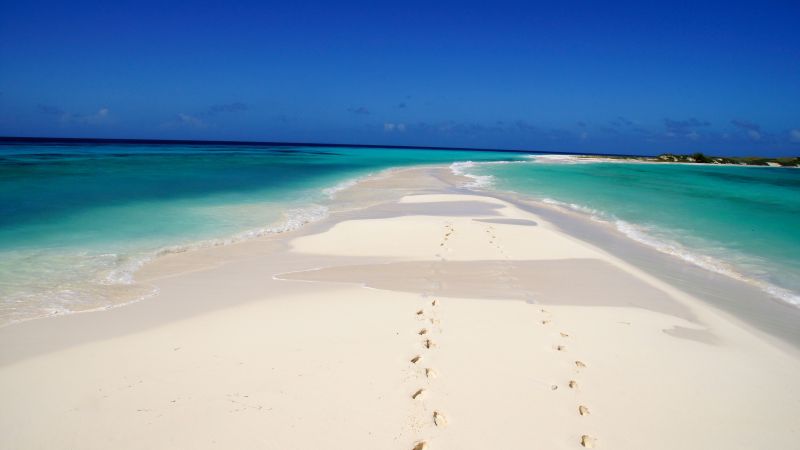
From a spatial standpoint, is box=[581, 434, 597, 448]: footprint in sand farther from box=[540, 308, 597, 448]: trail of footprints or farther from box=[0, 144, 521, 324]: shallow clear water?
box=[0, 144, 521, 324]: shallow clear water

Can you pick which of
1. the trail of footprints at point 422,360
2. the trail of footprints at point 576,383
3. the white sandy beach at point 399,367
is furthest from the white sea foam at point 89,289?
the trail of footprints at point 576,383

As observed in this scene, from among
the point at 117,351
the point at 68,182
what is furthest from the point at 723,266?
the point at 68,182

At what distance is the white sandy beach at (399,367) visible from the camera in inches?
124

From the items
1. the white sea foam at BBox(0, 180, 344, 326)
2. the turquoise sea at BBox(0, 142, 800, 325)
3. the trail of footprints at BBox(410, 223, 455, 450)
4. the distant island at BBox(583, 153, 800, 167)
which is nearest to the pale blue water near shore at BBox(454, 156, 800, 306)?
the turquoise sea at BBox(0, 142, 800, 325)

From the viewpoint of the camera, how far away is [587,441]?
305cm

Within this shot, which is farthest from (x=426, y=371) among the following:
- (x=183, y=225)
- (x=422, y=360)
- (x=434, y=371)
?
(x=183, y=225)

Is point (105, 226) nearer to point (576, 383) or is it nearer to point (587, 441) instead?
point (576, 383)

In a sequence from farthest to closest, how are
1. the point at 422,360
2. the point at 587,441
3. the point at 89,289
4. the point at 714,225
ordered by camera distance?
the point at 714,225
the point at 89,289
the point at 422,360
the point at 587,441

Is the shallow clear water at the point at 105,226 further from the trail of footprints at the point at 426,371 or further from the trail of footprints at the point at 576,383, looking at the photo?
the trail of footprints at the point at 576,383

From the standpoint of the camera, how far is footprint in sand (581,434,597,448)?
304cm

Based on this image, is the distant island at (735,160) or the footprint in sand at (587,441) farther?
the distant island at (735,160)

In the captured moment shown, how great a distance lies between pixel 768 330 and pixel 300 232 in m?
8.47

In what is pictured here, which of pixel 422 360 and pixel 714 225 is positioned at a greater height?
pixel 714 225

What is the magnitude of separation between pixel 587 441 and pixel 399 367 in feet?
A: 5.23
